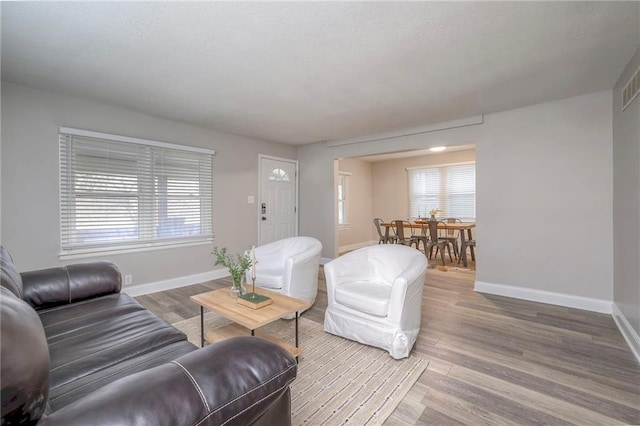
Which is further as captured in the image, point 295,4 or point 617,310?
point 617,310

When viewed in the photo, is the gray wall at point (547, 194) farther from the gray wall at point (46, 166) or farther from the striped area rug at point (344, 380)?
the gray wall at point (46, 166)

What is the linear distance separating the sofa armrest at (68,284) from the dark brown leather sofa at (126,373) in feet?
0.30

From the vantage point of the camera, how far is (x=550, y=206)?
11.3ft

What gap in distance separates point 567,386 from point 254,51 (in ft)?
10.6

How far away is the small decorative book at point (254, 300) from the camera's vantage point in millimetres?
2145

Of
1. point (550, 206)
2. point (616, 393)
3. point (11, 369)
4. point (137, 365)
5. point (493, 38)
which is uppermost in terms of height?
point (493, 38)

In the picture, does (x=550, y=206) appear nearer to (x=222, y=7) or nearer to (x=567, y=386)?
(x=567, y=386)

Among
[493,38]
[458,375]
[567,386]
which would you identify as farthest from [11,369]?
[493,38]

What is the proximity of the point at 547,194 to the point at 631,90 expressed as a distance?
4.29ft

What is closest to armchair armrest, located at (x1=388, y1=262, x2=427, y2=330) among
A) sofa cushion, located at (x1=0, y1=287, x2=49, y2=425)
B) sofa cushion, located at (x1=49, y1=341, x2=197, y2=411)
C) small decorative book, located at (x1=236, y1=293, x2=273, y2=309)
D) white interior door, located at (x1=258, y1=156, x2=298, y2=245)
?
small decorative book, located at (x1=236, y1=293, x2=273, y2=309)

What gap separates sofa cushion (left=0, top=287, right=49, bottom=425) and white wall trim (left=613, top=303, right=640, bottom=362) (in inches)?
137

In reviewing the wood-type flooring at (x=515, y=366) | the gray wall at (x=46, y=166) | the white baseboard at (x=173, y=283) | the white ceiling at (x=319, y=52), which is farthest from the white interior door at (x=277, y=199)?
the wood-type flooring at (x=515, y=366)

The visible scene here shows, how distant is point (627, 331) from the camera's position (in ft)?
8.24

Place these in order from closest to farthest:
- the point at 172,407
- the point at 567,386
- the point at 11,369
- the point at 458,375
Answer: the point at 11,369, the point at 172,407, the point at 567,386, the point at 458,375
